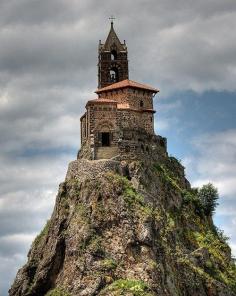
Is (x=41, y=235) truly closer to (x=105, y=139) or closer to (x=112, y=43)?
(x=105, y=139)

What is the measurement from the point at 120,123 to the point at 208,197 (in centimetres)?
1947

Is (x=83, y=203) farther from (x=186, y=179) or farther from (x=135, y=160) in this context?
(x=186, y=179)

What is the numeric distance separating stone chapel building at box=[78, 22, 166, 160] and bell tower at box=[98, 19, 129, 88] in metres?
5.29

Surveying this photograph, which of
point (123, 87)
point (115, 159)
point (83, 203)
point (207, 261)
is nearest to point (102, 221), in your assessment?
point (83, 203)

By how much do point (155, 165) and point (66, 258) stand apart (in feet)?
65.4

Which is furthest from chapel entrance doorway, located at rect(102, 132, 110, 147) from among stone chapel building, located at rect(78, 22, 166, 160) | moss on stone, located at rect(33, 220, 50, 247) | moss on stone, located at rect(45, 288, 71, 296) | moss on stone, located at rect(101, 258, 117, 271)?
moss on stone, located at rect(45, 288, 71, 296)

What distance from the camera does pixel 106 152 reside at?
9456cm

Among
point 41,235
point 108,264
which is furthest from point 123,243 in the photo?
point 41,235

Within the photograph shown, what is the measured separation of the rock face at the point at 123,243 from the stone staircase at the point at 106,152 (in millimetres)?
1854

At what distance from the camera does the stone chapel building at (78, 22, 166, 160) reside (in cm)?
9500

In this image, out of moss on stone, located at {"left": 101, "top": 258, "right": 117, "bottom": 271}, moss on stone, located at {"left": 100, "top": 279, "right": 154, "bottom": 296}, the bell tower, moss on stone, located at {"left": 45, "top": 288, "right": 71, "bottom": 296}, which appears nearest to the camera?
moss on stone, located at {"left": 100, "top": 279, "right": 154, "bottom": 296}

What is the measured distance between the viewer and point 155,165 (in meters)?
99.4

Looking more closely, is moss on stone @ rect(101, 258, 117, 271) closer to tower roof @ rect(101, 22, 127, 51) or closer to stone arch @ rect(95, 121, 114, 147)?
stone arch @ rect(95, 121, 114, 147)

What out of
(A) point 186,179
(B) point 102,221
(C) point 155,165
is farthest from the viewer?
(A) point 186,179
